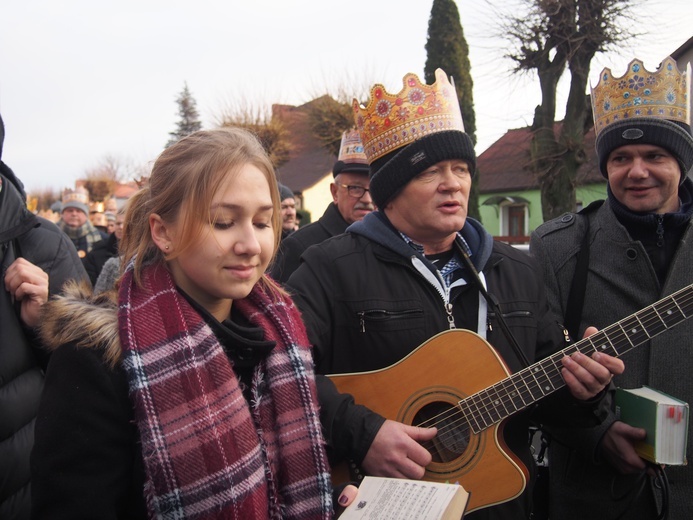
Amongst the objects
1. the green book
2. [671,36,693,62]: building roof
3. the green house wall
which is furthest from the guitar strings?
the green house wall

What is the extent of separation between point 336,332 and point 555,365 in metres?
0.83

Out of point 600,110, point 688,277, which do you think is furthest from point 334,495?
point 600,110

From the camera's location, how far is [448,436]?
2184 millimetres

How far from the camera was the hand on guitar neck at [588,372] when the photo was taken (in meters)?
2.12

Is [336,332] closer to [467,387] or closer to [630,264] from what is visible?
[467,387]

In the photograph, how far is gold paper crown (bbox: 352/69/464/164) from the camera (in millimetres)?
2484

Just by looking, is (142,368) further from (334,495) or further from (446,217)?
(446,217)

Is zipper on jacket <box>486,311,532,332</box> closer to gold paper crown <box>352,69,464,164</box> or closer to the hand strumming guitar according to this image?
the hand strumming guitar

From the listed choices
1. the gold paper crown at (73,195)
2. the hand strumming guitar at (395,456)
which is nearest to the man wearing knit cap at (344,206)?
the hand strumming guitar at (395,456)

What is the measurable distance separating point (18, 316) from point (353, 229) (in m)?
1.34

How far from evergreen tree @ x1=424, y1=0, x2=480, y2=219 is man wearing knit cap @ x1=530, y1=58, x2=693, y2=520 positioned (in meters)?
18.5

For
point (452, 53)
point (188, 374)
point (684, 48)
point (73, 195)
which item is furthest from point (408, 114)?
point (452, 53)

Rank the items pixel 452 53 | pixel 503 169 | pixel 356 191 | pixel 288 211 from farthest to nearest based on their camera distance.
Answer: pixel 503 169, pixel 452 53, pixel 288 211, pixel 356 191

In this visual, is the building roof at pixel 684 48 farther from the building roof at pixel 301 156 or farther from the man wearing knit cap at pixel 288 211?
the building roof at pixel 301 156
